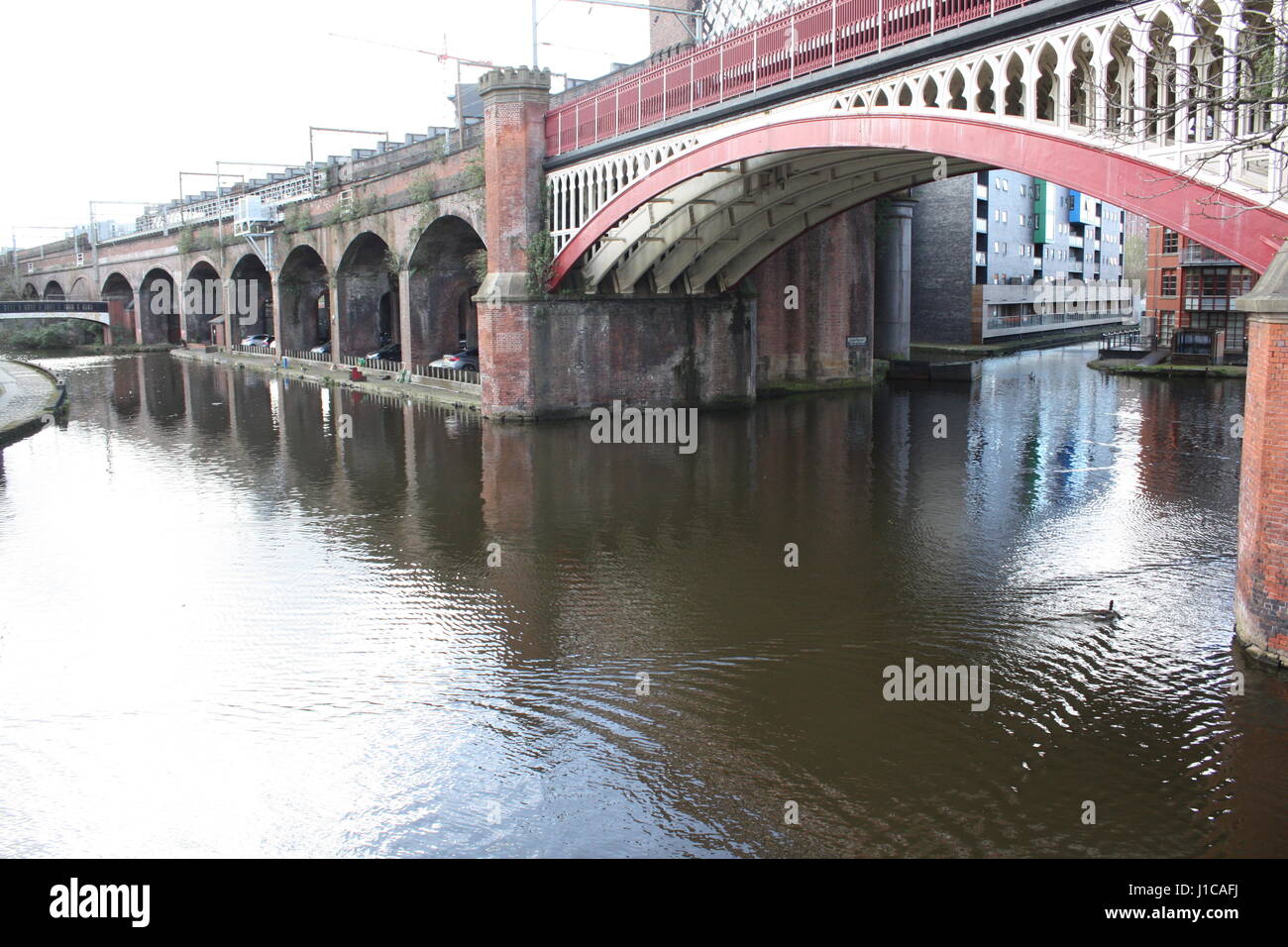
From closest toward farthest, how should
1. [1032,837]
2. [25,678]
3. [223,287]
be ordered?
[1032,837]
[25,678]
[223,287]

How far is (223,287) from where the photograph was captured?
53906 mm

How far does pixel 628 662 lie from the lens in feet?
32.8

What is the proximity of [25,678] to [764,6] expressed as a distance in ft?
62.7

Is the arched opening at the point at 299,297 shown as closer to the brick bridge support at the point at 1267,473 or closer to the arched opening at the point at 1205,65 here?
the arched opening at the point at 1205,65

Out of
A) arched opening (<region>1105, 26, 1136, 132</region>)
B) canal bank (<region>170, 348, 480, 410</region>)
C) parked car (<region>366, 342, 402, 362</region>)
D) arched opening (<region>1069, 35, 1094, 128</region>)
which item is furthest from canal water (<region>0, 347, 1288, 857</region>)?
parked car (<region>366, 342, 402, 362</region>)

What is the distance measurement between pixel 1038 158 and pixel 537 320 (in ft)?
49.4

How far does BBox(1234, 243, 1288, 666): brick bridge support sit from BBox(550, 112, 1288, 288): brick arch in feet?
3.90

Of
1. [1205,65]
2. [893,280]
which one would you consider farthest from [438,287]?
[1205,65]

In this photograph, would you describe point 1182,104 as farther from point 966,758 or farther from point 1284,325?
point 966,758

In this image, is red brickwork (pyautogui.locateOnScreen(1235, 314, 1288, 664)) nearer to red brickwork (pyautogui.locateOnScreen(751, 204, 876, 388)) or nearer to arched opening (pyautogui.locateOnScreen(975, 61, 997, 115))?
arched opening (pyautogui.locateOnScreen(975, 61, 997, 115))

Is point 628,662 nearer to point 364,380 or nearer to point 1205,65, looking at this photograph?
point 1205,65

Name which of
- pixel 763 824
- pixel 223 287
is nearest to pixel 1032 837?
pixel 763 824

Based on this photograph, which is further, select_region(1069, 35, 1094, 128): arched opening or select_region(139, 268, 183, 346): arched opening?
select_region(139, 268, 183, 346): arched opening

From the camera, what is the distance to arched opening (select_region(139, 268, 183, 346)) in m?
65.7
